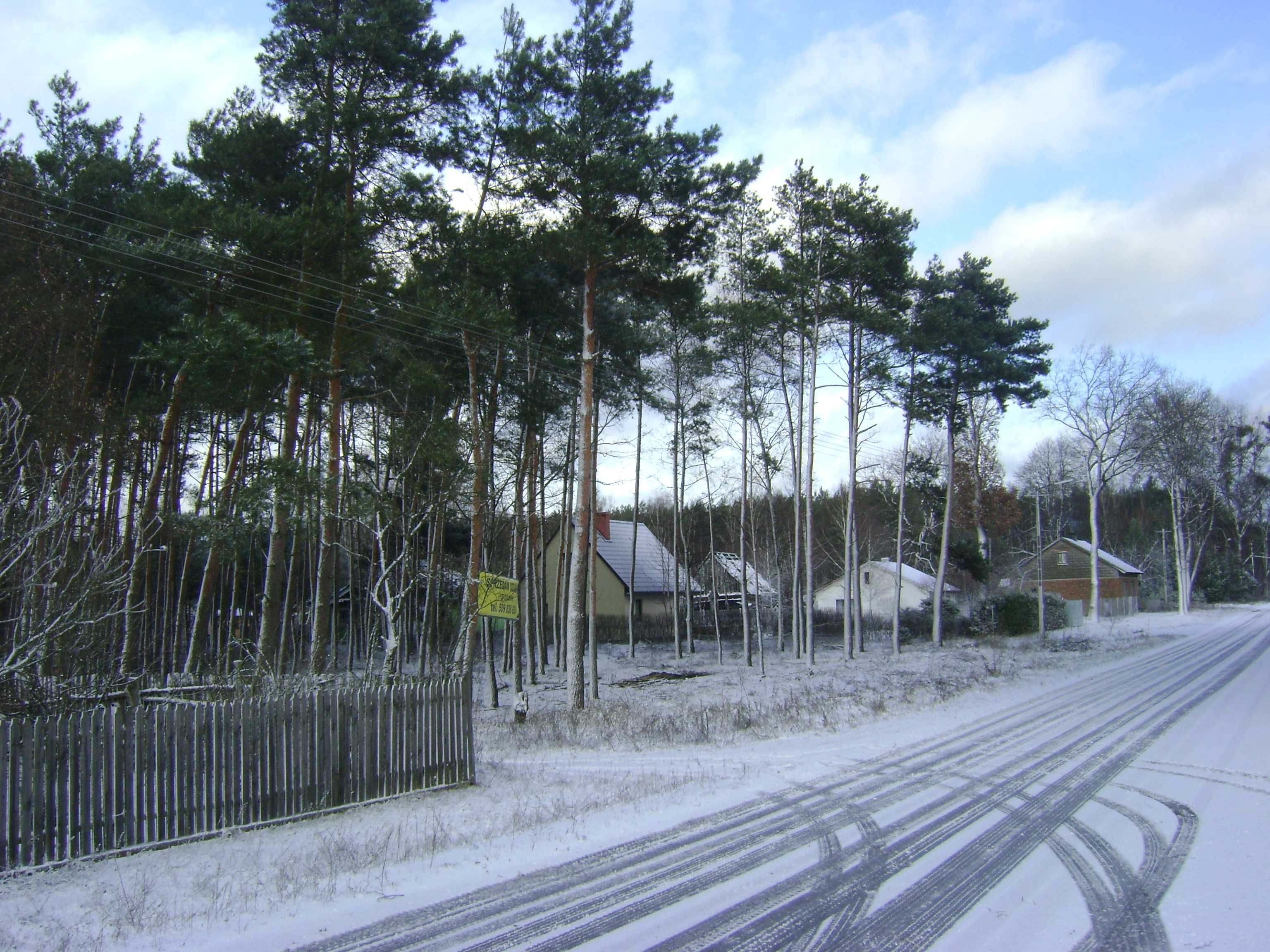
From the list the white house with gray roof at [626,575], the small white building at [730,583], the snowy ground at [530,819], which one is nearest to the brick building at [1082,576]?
the small white building at [730,583]

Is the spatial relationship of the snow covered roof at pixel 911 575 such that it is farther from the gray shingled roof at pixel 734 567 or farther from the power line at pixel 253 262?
the power line at pixel 253 262

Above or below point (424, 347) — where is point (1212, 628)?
below

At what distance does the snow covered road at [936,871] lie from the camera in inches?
197

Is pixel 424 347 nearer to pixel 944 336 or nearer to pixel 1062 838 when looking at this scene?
pixel 1062 838

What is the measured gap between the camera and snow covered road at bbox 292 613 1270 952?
5.02m

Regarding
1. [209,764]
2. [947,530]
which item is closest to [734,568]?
[947,530]

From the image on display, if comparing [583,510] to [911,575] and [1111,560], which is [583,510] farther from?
[1111,560]

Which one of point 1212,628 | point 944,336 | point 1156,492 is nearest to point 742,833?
point 944,336

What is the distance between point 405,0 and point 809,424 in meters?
16.7

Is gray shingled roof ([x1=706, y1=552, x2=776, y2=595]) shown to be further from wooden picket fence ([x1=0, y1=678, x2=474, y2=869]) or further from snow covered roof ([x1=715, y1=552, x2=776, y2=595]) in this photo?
wooden picket fence ([x1=0, y1=678, x2=474, y2=869])

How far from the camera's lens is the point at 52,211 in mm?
15672

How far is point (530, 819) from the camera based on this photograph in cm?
805

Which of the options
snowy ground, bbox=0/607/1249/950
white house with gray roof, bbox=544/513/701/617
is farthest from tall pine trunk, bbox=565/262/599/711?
white house with gray roof, bbox=544/513/701/617

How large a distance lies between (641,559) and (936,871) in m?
41.9
